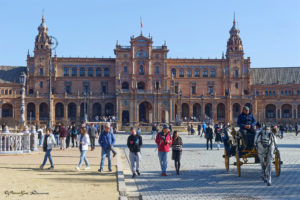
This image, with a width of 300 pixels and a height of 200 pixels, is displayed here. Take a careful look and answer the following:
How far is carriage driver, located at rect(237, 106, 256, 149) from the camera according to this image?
14.0 metres

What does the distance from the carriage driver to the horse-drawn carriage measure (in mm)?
54

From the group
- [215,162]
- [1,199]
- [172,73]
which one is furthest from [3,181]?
[172,73]

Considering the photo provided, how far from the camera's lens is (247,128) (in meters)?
14.0

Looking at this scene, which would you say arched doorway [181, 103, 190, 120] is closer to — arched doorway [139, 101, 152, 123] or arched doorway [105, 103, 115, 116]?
arched doorway [139, 101, 152, 123]

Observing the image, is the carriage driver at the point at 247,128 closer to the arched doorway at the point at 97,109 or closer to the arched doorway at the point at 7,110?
the arched doorway at the point at 97,109

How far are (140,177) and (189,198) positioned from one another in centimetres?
422

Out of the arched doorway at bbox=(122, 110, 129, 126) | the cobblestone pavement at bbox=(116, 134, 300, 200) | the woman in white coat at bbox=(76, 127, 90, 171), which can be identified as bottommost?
the cobblestone pavement at bbox=(116, 134, 300, 200)

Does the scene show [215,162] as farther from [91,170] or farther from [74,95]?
[74,95]

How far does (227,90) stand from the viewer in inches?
3332

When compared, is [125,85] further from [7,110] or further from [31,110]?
[7,110]

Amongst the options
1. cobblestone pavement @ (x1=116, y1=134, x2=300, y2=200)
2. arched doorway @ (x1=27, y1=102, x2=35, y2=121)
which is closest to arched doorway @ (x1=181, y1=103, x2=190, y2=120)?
arched doorway @ (x1=27, y1=102, x2=35, y2=121)

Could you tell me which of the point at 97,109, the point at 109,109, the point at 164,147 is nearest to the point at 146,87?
the point at 109,109

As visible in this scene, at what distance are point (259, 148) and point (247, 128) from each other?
1.27m

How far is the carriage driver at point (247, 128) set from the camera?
1397 cm
